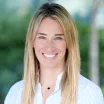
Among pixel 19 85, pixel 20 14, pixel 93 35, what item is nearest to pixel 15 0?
pixel 20 14

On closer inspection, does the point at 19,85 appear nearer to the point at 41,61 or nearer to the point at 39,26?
the point at 41,61

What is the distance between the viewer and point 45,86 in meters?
2.13

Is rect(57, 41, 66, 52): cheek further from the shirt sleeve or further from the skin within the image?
the shirt sleeve

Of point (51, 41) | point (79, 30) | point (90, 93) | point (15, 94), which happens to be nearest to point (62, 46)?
point (51, 41)

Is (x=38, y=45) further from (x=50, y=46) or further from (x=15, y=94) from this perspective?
(x=15, y=94)

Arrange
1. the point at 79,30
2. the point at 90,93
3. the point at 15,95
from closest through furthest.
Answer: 1. the point at 90,93
2. the point at 15,95
3. the point at 79,30

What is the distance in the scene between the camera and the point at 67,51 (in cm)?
205

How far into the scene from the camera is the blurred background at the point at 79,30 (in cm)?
368

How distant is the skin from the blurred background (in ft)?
5.34

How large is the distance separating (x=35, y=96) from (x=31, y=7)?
1746 mm

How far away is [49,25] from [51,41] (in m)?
0.09

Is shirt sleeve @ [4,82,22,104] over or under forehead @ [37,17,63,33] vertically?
under

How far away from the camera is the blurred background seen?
3.68 m

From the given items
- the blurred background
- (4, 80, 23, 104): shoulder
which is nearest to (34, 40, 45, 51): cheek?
(4, 80, 23, 104): shoulder
